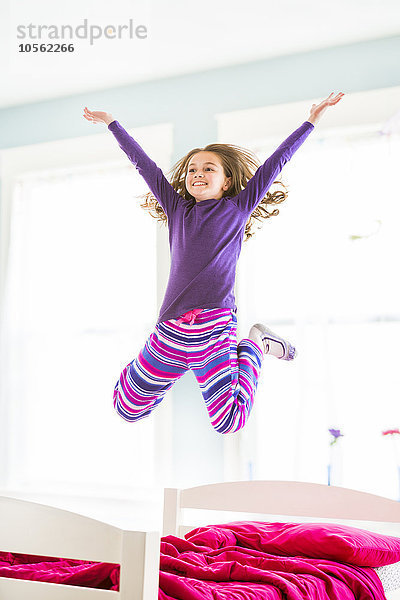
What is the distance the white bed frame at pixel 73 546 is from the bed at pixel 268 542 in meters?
0.20

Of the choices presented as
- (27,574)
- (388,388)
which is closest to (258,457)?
(388,388)

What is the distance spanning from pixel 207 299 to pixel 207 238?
209 mm

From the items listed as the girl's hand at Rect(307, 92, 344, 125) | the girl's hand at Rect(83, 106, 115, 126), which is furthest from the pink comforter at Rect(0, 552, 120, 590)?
the girl's hand at Rect(307, 92, 344, 125)

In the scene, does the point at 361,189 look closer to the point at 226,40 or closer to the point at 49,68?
the point at 226,40

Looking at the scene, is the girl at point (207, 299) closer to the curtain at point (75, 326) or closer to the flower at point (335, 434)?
the flower at point (335, 434)

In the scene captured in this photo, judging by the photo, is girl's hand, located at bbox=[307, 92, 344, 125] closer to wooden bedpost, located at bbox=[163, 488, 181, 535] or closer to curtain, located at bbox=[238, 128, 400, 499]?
curtain, located at bbox=[238, 128, 400, 499]

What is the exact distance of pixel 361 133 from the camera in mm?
3184

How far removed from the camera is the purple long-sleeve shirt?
2.14 metres

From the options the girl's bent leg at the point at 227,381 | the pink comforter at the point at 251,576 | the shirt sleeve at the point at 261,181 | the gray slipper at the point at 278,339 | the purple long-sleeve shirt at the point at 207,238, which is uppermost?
the shirt sleeve at the point at 261,181

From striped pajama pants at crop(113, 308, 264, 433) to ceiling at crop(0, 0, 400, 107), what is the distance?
5.29ft

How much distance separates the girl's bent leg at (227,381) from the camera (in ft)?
6.73

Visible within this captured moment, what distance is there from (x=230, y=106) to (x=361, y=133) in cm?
72

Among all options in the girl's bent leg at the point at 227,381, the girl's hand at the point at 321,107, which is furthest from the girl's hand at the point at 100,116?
the girl's bent leg at the point at 227,381

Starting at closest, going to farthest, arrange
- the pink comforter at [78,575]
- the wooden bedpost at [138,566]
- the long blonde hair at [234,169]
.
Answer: the wooden bedpost at [138,566], the pink comforter at [78,575], the long blonde hair at [234,169]
